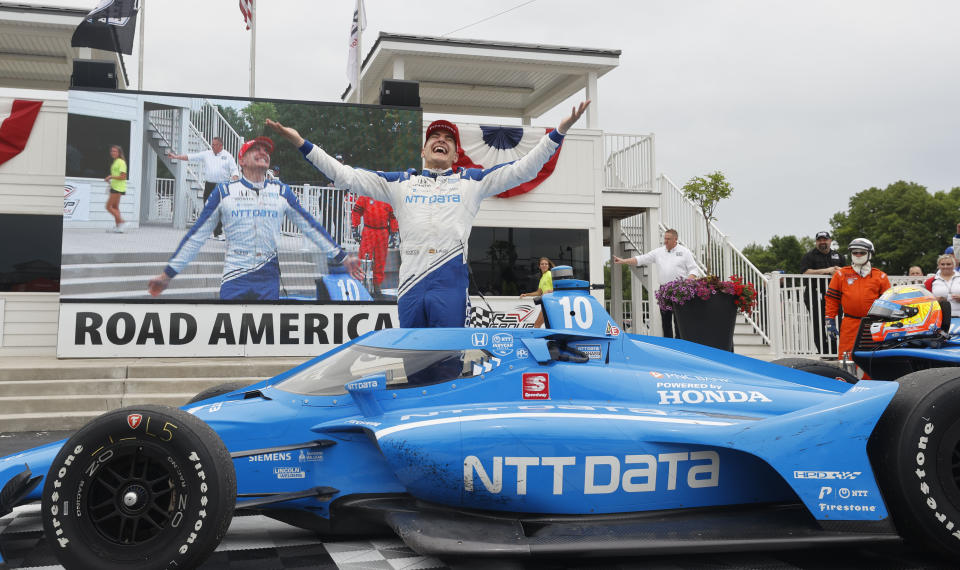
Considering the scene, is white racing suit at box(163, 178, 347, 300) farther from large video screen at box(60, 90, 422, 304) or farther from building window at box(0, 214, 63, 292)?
building window at box(0, 214, 63, 292)

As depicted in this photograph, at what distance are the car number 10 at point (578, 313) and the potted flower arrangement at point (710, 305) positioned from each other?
481 centimetres

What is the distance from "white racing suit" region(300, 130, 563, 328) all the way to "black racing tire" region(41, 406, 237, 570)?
1.70m

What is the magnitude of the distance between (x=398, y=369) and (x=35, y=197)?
10.1 metres

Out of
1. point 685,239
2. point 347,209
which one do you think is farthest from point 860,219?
point 347,209

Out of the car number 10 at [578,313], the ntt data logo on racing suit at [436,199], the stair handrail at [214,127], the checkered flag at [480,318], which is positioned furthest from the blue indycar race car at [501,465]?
the stair handrail at [214,127]

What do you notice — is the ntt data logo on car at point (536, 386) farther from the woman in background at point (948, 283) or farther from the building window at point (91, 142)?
the building window at point (91, 142)

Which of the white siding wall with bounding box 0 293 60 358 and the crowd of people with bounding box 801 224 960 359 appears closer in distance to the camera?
the crowd of people with bounding box 801 224 960 359

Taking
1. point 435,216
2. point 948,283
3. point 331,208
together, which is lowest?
point 948,283

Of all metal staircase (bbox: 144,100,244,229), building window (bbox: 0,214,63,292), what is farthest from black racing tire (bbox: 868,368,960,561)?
building window (bbox: 0,214,63,292)

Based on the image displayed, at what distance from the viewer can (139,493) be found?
9.41ft

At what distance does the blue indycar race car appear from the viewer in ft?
9.35

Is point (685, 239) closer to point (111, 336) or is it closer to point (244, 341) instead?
point (244, 341)

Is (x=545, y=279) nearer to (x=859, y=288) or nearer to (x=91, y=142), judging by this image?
(x=859, y=288)

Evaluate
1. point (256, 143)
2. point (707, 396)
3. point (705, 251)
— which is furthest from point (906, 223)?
point (707, 396)
